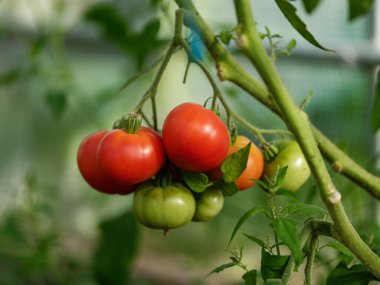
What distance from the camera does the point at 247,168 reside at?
0.51 meters

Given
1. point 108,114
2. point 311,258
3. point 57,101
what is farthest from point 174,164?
point 108,114

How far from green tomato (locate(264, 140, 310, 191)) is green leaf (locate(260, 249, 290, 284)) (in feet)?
0.32

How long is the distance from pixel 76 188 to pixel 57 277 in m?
0.48

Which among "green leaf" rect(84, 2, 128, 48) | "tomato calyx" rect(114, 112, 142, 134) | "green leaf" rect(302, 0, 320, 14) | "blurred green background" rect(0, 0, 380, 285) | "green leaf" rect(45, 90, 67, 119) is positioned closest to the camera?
"tomato calyx" rect(114, 112, 142, 134)

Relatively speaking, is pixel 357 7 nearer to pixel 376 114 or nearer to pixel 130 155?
pixel 376 114

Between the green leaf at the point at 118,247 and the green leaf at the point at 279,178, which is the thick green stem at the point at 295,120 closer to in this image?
the green leaf at the point at 279,178

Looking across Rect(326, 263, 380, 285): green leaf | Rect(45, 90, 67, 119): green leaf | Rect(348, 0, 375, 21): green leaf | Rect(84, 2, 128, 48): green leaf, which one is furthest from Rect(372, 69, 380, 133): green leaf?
Rect(84, 2, 128, 48): green leaf

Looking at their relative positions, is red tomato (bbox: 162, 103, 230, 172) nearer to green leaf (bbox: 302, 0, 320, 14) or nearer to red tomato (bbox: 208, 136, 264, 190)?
red tomato (bbox: 208, 136, 264, 190)

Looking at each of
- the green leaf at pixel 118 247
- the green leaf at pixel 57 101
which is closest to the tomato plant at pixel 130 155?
the green leaf at pixel 57 101

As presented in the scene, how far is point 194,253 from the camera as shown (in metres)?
1.78

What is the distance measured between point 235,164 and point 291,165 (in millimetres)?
81

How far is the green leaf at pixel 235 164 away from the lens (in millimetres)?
461

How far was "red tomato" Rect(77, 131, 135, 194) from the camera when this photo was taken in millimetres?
520

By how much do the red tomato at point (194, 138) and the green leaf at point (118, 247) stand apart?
2.79ft
